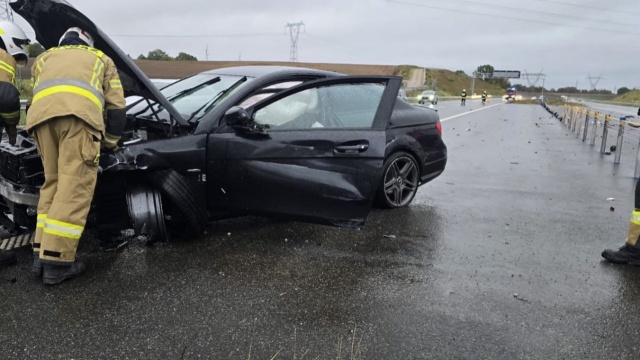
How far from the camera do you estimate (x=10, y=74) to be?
3.63 meters

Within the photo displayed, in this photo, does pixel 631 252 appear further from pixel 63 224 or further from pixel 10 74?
pixel 10 74

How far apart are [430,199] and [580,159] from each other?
18.4ft

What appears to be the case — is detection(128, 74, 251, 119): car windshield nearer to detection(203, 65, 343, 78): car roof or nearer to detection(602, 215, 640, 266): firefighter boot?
detection(203, 65, 343, 78): car roof

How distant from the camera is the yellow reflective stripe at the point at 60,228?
3.31 m

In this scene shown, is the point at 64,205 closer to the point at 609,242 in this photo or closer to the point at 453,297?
the point at 453,297

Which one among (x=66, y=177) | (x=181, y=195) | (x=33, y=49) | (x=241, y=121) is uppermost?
(x=33, y=49)

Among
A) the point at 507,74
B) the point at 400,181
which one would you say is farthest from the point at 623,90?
the point at 400,181

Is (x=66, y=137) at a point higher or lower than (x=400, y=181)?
higher

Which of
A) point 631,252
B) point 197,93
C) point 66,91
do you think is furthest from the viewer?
point 197,93

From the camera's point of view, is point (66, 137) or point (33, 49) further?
point (33, 49)

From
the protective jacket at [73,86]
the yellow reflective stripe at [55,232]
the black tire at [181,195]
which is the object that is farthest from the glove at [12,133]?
the black tire at [181,195]

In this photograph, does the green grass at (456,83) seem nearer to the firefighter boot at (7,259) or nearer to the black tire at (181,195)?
the black tire at (181,195)

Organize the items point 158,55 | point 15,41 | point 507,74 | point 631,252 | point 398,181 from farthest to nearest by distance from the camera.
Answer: point 507,74
point 158,55
point 398,181
point 631,252
point 15,41

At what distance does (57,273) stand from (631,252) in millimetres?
4337
